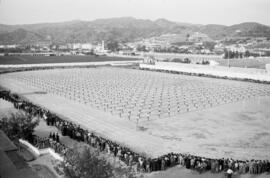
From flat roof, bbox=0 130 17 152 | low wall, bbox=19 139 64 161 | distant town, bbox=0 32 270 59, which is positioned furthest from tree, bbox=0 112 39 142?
distant town, bbox=0 32 270 59

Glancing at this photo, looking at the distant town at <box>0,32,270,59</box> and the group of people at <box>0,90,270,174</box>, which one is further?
the distant town at <box>0,32,270,59</box>

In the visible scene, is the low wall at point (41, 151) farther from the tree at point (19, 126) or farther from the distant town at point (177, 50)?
the distant town at point (177, 50)

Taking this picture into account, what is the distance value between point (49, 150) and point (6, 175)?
6381mm

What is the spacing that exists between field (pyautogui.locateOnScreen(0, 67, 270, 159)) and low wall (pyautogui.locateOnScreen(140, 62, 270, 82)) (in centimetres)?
506

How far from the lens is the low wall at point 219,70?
4750 cm

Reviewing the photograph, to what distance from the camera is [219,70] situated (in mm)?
53031

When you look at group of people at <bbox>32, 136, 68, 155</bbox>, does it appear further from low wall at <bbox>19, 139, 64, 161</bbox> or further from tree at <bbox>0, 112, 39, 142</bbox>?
tree at <bbox>0, 112, 39, 142</bbox>

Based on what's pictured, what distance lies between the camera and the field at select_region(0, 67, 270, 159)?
1766 centimetres

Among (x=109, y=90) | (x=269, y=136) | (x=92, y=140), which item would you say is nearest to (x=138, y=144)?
(x=92, y=140)

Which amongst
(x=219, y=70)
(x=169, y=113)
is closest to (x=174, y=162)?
(x=169, y=113)

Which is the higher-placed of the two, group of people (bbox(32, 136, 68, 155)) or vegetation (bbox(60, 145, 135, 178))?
vegetation (bbox(60, 145, 135, 178))

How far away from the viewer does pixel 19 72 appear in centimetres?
5819

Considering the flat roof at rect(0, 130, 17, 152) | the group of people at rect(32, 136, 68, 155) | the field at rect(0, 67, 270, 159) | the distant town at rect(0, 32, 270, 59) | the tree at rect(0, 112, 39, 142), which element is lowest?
the field at rect(0, 67, 270, 159)

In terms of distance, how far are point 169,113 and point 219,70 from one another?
30518 millimetres
